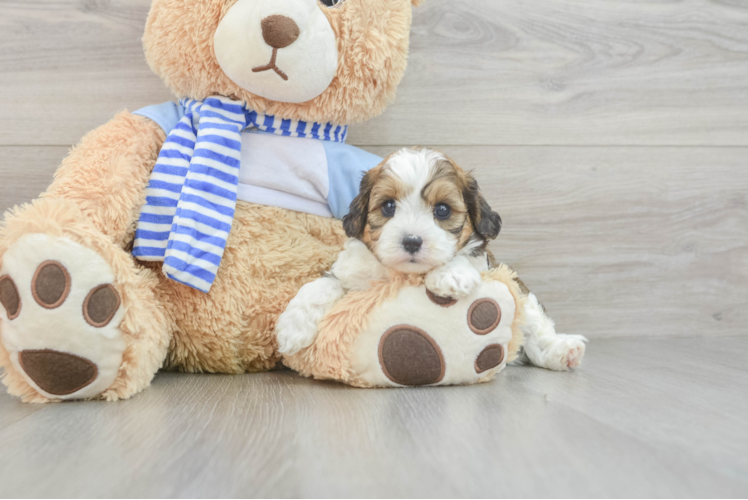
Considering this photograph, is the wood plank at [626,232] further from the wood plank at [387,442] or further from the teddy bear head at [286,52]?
the wood plank at [387,442]

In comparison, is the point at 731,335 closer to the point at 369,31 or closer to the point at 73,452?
the point at 369,31

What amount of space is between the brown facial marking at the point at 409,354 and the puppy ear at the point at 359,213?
0.77ft

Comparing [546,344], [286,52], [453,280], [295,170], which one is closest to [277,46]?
[286,52]

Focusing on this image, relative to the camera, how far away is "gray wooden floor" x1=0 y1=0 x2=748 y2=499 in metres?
0.92

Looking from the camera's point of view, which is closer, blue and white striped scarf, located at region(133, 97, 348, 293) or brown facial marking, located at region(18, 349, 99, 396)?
brown facial marking, located at region(18, 349, 99, 396)

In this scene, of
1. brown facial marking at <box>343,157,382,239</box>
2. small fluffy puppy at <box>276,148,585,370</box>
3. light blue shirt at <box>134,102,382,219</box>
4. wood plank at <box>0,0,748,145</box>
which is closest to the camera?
small fluffy puppy at <box>276,148,585,370</box>

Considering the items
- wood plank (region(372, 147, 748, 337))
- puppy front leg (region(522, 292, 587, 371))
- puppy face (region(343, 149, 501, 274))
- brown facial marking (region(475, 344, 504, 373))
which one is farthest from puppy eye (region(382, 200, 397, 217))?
wood plank (region(372, 147, 748, 337))

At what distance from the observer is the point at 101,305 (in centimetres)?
107

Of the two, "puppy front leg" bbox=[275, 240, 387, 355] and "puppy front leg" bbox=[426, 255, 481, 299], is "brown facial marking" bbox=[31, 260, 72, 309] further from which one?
"puppy front leg" bbox=[426, 255, 481, 299]

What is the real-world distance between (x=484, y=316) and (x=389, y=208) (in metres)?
0.30

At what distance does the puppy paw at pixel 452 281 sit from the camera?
112 cm

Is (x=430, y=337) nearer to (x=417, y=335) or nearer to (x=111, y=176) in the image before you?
(x=417, y=335)

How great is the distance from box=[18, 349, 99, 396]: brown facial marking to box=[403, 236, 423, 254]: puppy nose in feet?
2.08

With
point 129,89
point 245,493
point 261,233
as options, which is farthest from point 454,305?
point 129,89
